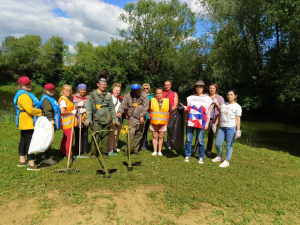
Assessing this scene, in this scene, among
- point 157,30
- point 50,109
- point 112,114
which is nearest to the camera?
point 50,109

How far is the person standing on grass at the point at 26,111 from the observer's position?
425 cm

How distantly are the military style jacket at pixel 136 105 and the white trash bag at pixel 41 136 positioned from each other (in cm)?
186

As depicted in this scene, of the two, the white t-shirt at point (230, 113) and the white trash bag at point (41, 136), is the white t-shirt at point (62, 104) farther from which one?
the white t-shirt at point (230, 113)

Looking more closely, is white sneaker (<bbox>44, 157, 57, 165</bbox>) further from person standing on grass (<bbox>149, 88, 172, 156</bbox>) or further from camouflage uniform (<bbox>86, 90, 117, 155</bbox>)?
person standing on grass (<bbox>149, 88, 172, 156</bbox>)

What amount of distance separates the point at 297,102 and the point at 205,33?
9138 mm

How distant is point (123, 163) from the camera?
5.20m

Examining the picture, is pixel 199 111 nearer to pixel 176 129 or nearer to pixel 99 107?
pixel 176 129

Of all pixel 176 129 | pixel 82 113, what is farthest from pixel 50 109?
pixel 176 129

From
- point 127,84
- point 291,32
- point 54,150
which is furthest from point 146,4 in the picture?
point 54,150

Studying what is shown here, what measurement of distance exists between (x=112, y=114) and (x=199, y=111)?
2.12 metres

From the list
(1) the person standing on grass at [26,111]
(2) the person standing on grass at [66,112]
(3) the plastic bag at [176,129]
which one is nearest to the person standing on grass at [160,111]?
(3) the plastic bag at [176,129]

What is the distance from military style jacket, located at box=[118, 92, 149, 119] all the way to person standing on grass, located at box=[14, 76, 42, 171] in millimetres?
2048

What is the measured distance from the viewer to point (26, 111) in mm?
4285

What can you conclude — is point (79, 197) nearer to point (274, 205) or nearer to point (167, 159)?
point (167, 159)
